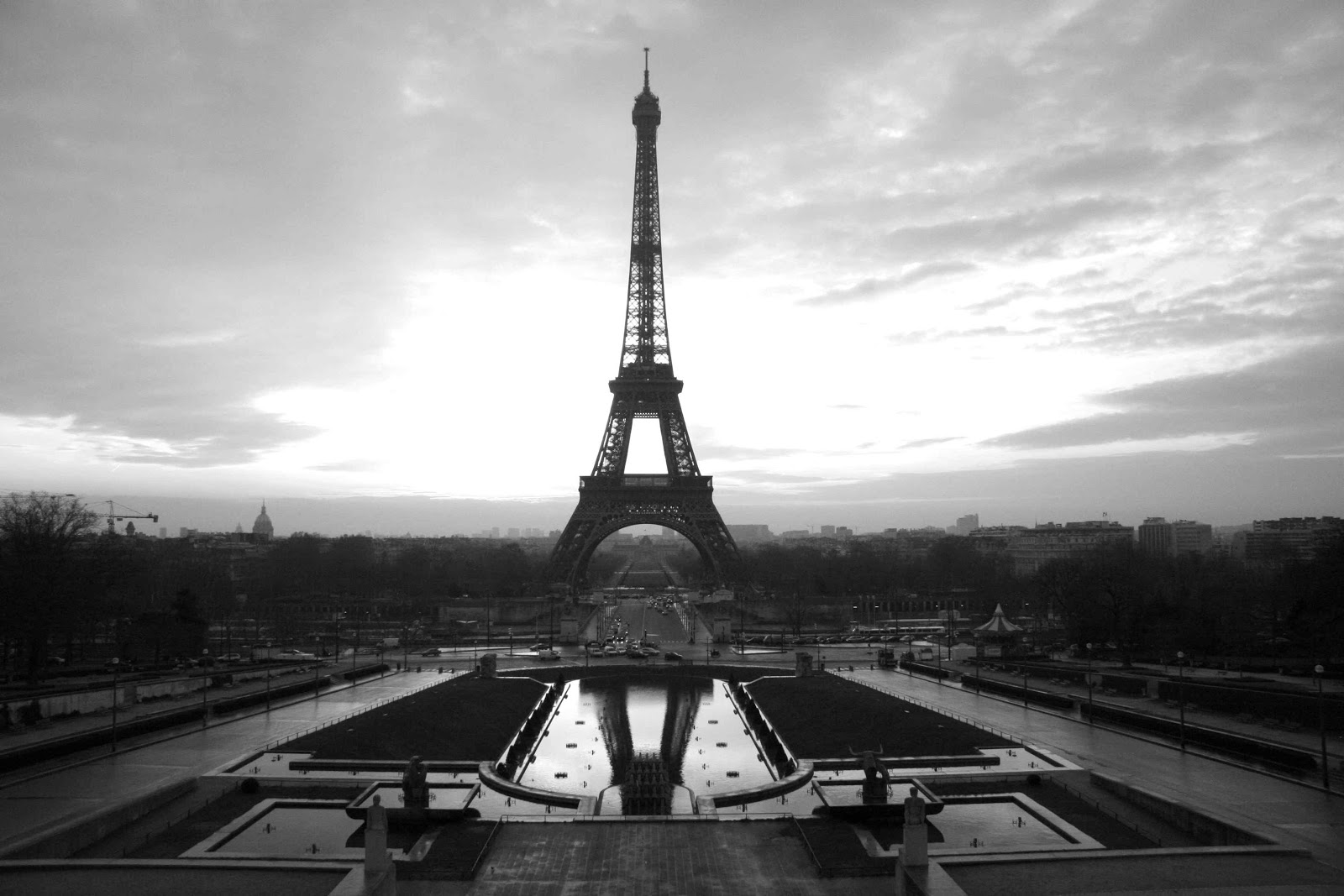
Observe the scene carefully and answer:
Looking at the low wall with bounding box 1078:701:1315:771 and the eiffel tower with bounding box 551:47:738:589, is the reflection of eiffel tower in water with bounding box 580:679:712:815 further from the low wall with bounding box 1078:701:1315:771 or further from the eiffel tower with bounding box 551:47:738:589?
the eiffel tower with bounding box 551:47:738:589

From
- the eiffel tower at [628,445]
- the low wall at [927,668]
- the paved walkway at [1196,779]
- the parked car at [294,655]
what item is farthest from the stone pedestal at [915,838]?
the eiffel tower at [628,445]

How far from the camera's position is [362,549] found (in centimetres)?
13500

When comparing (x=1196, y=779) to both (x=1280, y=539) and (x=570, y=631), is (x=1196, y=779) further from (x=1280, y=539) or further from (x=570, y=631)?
(x=1280, y=539)

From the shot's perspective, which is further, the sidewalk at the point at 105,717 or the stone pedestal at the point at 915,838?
the sidewalk at the point at 105,717

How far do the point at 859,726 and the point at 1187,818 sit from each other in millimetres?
12729

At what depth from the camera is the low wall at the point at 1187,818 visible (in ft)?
61.8

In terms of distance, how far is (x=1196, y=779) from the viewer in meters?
24.8

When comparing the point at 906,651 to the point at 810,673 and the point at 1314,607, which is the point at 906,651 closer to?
the point at 810,673

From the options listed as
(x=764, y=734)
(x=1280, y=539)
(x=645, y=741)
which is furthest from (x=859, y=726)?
(x=1280, y=539)

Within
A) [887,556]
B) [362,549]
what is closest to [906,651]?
[887,556]

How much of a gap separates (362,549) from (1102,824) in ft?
408

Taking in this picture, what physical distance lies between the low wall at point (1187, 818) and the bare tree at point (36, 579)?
3813 cm

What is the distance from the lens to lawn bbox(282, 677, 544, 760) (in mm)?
29625

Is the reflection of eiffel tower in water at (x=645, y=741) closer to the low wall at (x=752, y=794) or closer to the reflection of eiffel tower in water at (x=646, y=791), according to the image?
the reflection of eiffel tower in water at (x=646, y=791)
